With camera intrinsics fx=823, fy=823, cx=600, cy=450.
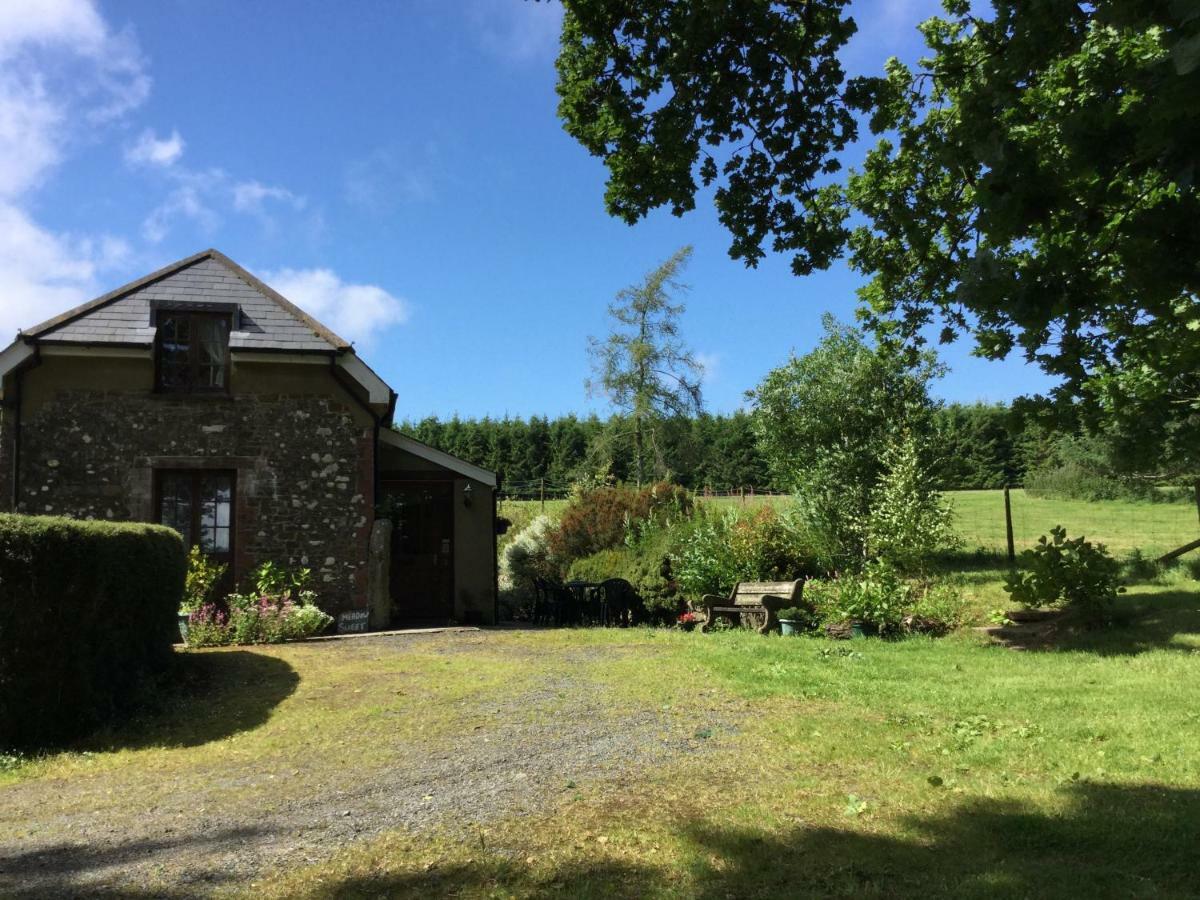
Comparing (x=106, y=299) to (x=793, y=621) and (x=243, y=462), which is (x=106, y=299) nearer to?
(x=243, y=462)

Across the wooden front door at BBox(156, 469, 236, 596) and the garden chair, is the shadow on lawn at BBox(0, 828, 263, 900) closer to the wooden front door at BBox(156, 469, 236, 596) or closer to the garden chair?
the wooden front door at BBox(156, 469, 236, 596)

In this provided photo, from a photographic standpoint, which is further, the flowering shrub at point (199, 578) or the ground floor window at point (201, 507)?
the ground floor window at point (201, 507)

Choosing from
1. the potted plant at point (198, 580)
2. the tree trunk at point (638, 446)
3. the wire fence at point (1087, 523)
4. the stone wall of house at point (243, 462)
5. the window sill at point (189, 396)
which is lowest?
the potted plant at point (198, 580)

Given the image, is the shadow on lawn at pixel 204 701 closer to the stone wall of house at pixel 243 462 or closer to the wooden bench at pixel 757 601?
the stone wall of house at pixel 243 462

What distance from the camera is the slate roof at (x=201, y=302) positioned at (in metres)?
12.2

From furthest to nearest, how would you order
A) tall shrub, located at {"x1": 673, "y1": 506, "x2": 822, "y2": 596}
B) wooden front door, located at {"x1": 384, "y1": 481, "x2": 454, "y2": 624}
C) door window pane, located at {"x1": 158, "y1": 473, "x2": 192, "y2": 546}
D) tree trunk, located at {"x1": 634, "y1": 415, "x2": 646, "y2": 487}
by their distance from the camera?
tree trunk, located at {"x1": 634, "y1": 415, "x2": 646, "y2": 487} < wooden front door, located at {"x1": 384, "y1": 481, "x2": 454, "y2": 624} < tall shrub, located at {"x1": 673, "y1": 506, "x2": 822, "y2": 596} < door window pane, located at {"x1": 158, "y1": 473, "x2": 192, "y2": 546}

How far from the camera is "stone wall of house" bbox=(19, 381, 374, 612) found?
12117mm

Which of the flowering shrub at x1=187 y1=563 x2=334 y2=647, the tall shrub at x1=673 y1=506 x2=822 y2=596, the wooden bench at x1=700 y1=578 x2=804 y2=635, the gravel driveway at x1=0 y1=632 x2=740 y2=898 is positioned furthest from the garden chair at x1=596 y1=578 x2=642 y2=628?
the gravel driveway at x1=0 y1=632 x2=740 y2=898

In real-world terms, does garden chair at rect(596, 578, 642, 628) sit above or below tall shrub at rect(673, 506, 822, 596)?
below

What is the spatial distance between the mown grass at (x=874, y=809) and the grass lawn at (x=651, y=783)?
2cm

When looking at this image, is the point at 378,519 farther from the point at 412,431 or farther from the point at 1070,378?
the point at 412,431

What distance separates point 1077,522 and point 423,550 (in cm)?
1587

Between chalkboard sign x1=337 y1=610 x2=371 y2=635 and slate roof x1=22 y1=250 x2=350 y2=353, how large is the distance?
405cm

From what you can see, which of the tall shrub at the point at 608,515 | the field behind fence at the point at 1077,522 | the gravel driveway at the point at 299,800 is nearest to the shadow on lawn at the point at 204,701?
the gravel driveway at the point at 299,800
